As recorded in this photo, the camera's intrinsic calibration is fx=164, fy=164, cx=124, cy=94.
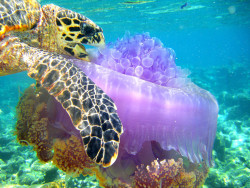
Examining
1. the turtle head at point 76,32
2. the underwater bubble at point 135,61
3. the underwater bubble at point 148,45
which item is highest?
the underwater bubble at point 148,45

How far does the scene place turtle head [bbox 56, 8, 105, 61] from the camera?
2.60 metres

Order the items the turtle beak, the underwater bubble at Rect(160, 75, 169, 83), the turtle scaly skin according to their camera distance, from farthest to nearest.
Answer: the turtle beak → the turtle scaly skin → the underwater bubble at Rect(160, 75, 169, 83)

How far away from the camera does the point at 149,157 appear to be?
1.84m

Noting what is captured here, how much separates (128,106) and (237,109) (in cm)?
1020

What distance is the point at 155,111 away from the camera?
181cm

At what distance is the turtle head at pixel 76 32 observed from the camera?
103 inches

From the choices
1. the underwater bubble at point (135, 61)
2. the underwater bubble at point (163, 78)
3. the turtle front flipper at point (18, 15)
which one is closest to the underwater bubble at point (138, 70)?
the underwater bubble at point (135, 61)

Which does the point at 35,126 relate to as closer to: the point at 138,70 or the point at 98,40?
the point at 138,70

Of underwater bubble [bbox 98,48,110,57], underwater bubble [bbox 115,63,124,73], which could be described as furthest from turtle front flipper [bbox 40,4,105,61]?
underwater bubble [bbox 115,63,124,73]

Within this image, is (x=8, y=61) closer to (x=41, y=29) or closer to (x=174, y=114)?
(x=41, y=29)

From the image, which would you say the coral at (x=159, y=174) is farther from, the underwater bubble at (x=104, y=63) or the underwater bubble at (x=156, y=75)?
the underwater bubble at (x=104, y=63)

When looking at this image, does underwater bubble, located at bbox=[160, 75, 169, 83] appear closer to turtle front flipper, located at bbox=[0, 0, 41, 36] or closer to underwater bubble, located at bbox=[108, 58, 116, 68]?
underwater bubble, located at bbox=[108, 58, 116, 68]

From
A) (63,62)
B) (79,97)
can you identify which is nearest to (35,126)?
(79,97)

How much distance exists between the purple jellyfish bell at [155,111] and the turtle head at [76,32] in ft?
1.59
